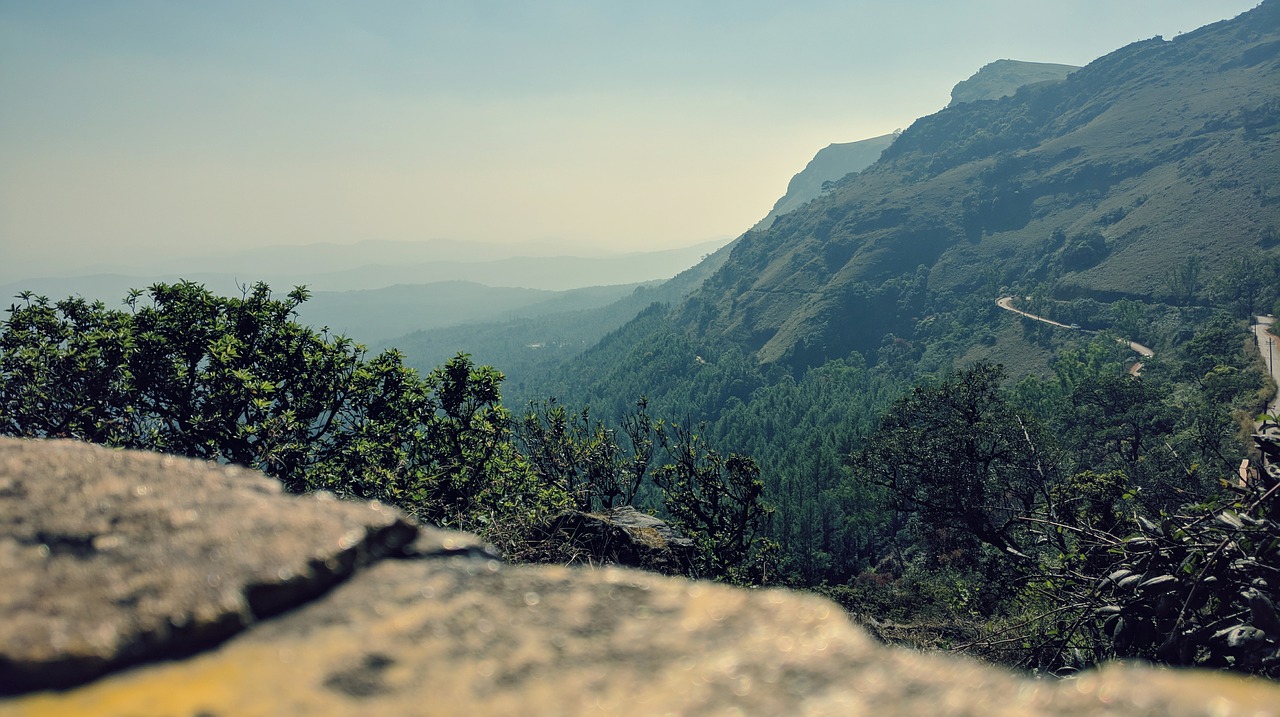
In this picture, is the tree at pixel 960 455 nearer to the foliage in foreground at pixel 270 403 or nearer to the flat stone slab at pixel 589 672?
the foliage in foreground at pixel 270 403

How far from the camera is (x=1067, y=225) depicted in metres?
156

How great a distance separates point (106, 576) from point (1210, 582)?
591 centimetres

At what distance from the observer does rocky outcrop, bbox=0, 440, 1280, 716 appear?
56.1 inches

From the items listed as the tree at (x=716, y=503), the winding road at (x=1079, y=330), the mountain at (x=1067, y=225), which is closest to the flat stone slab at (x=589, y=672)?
the tree at (x=716, y=503)

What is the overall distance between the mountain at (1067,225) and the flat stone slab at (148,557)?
13438 cm

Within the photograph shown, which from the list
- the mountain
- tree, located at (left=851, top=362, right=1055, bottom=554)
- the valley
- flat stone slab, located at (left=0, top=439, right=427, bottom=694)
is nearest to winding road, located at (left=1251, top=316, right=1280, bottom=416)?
the valley

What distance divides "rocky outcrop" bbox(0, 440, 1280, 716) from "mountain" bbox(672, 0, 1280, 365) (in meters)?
134

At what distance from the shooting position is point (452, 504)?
1541 cm

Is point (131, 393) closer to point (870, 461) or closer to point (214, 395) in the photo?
point (214, 395)

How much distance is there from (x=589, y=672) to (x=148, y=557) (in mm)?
1414

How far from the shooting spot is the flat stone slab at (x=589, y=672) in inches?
54.4

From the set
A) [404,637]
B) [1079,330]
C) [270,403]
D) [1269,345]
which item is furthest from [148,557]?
[1079,330]

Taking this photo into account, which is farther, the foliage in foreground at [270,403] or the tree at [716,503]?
the tree at [716,503]

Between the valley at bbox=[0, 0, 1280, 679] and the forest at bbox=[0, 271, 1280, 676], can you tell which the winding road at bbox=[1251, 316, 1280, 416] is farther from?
the forest at bbox=[0, 271, 1280, 676]
